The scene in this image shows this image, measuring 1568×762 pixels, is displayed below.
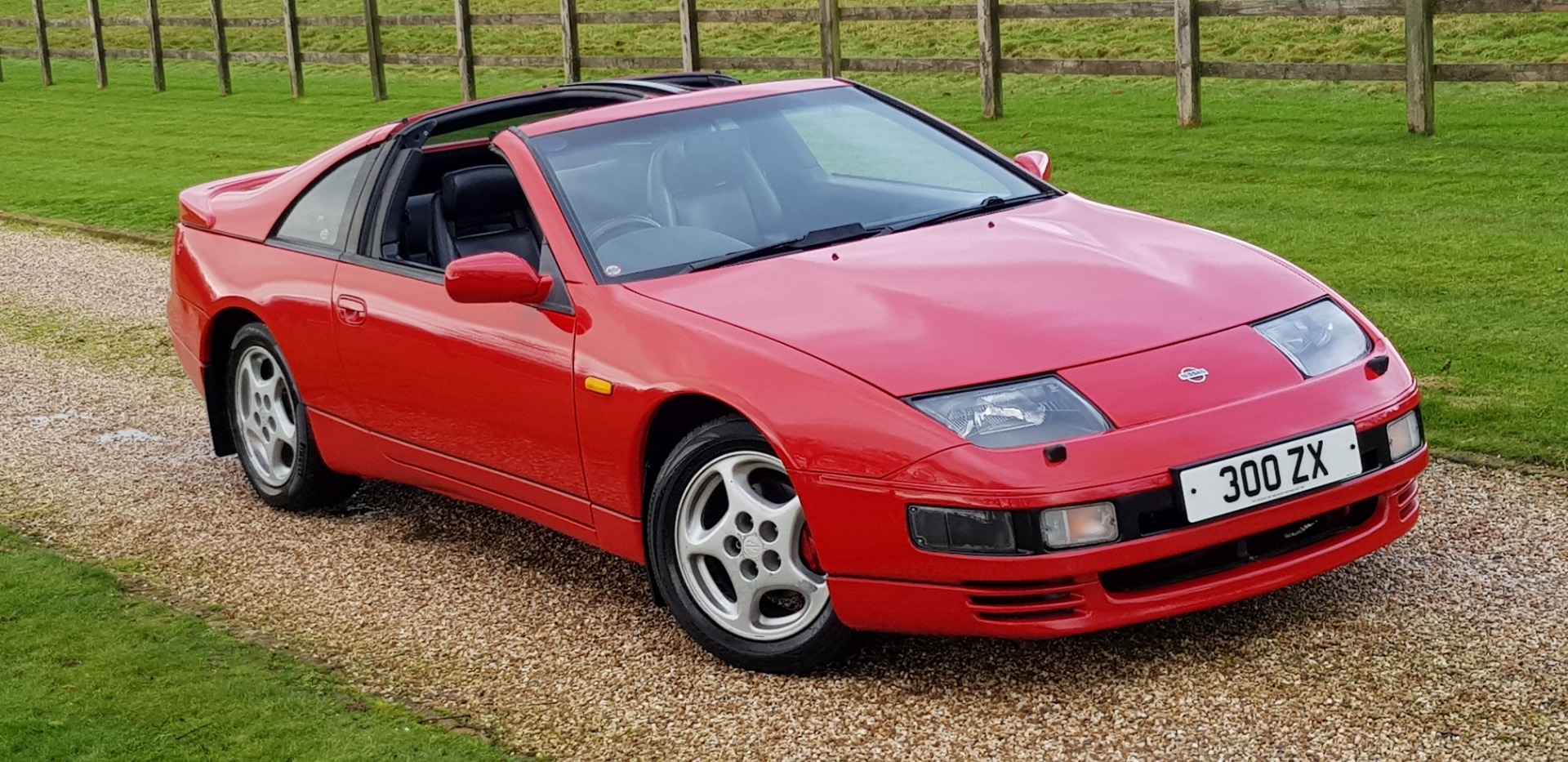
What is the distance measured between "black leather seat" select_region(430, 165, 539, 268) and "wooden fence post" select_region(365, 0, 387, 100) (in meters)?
18.3

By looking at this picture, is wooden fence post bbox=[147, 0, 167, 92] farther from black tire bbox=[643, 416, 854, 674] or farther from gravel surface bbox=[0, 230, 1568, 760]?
black tire bbox=[643, 416, 854, 674]

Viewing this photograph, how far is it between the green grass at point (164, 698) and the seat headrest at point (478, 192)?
1580 mm

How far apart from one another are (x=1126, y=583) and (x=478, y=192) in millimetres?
2765

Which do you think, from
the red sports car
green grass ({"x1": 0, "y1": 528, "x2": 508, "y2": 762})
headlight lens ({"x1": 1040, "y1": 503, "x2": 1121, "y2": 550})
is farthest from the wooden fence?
green grass ({"x1": 0, "y1": 528, "x2": 508, "y2": 762})

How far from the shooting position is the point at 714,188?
5.30 m

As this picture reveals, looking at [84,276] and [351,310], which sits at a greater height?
[351,310]

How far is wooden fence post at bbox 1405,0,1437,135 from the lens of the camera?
13.0 m

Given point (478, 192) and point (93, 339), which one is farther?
point (93, 339)

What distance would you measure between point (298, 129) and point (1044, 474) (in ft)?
60.8

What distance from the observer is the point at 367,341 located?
569 cm

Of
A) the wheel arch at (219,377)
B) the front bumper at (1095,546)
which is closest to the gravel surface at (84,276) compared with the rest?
the wheel arch at (219,377)

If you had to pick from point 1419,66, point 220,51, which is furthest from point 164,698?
point 220,51

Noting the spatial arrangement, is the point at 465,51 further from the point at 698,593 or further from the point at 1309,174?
the point at 698,593

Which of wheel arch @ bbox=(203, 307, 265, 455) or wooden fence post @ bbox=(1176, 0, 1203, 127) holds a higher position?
wooden fence post @ bbox=(1176, 0, 1203, 127)
